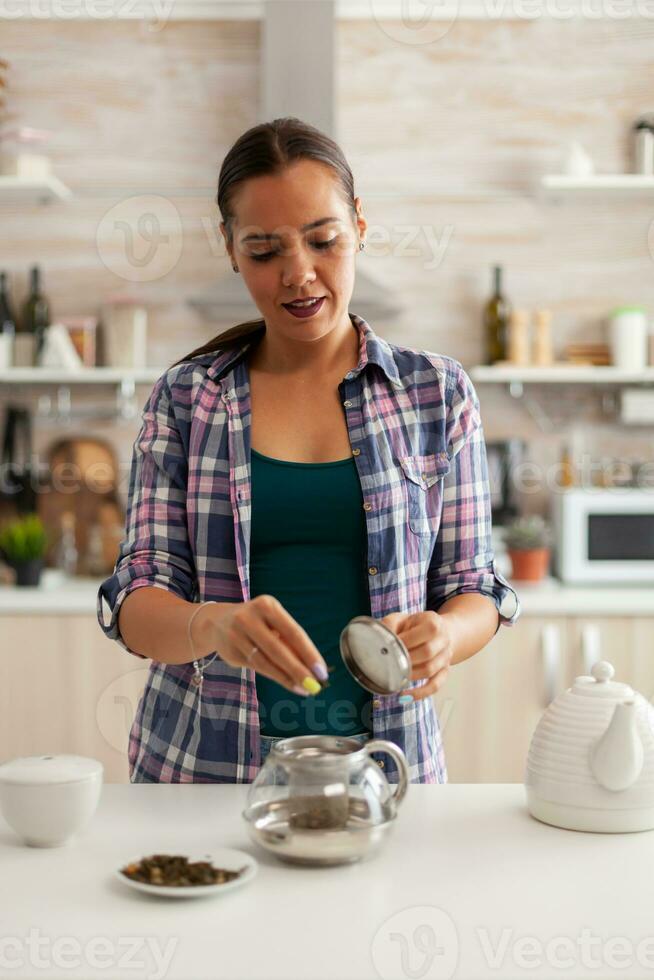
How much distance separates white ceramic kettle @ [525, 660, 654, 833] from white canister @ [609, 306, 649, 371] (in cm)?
237

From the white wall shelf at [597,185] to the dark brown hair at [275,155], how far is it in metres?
2.01

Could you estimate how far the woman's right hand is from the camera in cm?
100

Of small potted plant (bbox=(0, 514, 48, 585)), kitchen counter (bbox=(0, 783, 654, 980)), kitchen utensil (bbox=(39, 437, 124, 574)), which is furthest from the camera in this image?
kitchen utensil (bbox=(39, 437, 124, 574))

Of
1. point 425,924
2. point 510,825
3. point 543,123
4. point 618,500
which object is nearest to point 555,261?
point 543,123

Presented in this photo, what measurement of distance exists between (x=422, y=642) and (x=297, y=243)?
20.0 inches

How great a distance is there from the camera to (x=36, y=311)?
3.40m

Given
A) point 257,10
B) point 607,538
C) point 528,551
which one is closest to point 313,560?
point 528,551

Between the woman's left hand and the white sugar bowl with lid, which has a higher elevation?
the woman's left hand

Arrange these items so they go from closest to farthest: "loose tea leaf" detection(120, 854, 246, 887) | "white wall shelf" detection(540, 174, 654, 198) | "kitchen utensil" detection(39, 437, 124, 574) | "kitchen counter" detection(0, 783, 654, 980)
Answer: "kitchen counter" detection(0, 783, 654, 980) → "loose tea leaf" detection(120, 854, 246, 887) → "white wall shelf" detection(540, 174, 654, 198) → "kitchen utensil" detection(39, 437, 124, 574)

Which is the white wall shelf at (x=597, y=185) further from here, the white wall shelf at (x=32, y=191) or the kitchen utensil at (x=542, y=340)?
the white wall shelf at (x=32, y=191)

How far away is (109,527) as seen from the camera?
3.39 meters

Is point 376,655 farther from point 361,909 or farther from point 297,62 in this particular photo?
point 297,62

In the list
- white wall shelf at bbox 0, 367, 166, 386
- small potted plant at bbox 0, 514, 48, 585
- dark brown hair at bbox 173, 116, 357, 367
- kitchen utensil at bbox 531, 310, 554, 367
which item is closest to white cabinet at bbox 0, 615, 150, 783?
small potted plant at bbox 0, 514, 48, 585

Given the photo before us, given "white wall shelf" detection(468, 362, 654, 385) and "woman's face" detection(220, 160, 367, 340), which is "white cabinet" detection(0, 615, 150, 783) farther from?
"woman's face" detection(220, 160, 367, 340)
